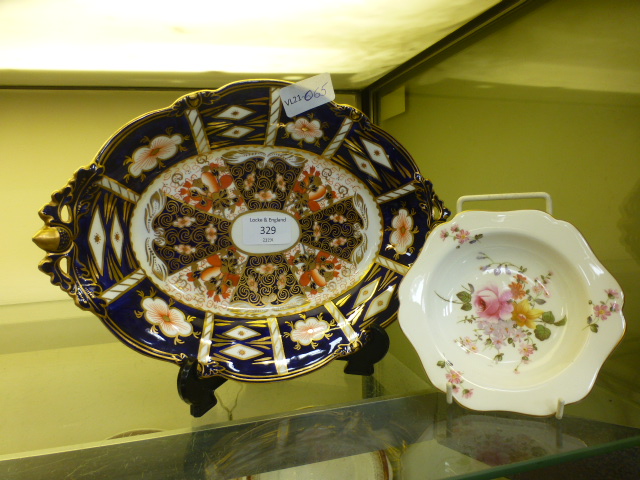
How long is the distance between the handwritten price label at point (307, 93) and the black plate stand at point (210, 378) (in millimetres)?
300

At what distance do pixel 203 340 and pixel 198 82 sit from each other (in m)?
0.44

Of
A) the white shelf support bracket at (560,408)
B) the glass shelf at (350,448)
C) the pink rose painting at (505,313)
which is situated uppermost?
the pink rose painting at (505,313)

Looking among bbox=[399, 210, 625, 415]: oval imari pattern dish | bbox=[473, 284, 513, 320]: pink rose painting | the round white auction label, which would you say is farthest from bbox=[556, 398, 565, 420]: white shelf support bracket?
the round white auction label

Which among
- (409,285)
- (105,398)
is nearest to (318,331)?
(409,285)

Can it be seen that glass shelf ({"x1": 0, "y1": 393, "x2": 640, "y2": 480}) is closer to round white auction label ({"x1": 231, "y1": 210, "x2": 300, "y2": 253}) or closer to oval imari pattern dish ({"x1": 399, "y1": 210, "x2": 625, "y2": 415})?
oval imari pattern dish ({"x1": 399, "y1": 210, "x2": 625, "y2": 415})

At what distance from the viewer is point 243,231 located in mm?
635

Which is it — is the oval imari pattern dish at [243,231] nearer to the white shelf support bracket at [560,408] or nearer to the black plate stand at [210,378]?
the black plate stand at [210,378]

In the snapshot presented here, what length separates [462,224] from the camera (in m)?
0.52

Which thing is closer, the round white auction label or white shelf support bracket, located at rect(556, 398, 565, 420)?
white shelf support bracket, located at rect(556, 398, 565, 420)

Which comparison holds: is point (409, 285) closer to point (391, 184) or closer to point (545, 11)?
point (391, 184)

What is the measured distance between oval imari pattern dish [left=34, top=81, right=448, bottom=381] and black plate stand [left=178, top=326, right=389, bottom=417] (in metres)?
0.01

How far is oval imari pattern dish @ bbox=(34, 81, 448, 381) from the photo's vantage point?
52cm

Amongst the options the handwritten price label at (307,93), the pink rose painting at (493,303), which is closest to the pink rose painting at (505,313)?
the pink rose painting at (493,303)

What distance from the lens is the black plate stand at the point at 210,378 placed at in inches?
19.8
